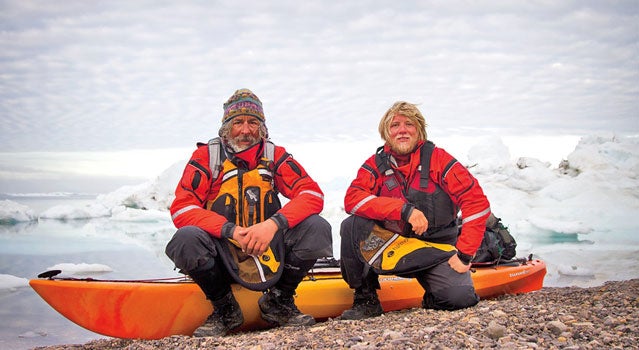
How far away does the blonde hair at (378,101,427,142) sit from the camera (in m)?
3.37

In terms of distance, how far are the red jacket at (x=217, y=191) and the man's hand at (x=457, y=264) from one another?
892mm

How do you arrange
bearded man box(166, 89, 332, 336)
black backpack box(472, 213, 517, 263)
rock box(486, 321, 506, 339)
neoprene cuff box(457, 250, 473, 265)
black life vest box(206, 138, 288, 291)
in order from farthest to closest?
black backpack box(472, 213, 517, 263)
neoprene cuff box(457, 250, 473, 265)
black life vest box(206, 138, 288, 291)
bearded man box(166, 89, 332, 336)
rock box(486, 321, 506, 339)

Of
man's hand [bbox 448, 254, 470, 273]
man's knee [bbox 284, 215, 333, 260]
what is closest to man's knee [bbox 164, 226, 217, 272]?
man's knee [bbox 284, 215, 333, 260]

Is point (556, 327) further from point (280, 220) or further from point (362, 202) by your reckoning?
point (280, 220)

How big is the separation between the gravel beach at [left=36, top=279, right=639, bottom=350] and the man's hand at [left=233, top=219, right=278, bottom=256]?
0.47 meters

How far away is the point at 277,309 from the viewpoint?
128 inches

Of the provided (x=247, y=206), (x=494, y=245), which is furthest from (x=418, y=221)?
(x=494, y=245)

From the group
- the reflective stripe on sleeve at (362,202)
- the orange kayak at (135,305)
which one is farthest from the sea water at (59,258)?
the reflective stripe on sleeve at (362,202)

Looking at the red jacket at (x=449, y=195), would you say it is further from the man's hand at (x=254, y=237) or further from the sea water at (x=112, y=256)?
the sea water at (x=112, y=256)

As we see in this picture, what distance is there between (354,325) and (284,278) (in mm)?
553

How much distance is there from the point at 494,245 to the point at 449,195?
136 centimetres

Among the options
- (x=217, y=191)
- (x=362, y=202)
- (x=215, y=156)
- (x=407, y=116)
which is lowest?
(x=362, y=202)

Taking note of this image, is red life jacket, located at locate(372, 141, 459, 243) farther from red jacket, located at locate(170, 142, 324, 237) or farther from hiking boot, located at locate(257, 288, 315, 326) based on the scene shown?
hiking boot, located at locate(257, 288, 315, 326)

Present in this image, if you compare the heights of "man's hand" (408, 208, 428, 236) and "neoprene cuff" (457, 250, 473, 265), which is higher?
"man's hand" (408, 208, 428, 236)
